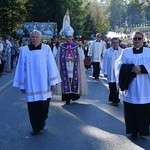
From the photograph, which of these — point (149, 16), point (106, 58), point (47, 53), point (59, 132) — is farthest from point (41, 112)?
point (149, 16)

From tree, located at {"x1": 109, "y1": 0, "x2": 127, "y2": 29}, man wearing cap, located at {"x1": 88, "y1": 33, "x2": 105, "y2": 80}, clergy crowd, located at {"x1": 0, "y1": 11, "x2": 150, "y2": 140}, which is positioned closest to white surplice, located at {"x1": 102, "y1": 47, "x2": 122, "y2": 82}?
clergy crowd, located at {"x1": 0, "y1": 11, "x2": 150, "y2": 140}

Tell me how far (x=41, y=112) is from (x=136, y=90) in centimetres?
177

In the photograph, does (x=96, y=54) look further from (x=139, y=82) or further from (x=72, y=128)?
(x=139, y=82)

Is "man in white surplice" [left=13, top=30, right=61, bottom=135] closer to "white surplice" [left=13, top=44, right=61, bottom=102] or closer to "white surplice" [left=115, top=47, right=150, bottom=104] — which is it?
"white surplice" [left=13, top=44, right=61, bottom=102]

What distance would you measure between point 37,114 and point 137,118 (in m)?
1.81

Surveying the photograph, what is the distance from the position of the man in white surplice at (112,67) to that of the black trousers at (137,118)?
155 inches

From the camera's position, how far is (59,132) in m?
8.48

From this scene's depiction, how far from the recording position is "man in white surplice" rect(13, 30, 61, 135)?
8.35m

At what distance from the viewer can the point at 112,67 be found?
12.2 meters

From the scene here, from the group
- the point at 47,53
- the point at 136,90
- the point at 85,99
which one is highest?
the point at 47,53

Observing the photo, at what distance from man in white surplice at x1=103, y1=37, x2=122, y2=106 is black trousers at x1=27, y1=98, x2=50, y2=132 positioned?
12.6 ft

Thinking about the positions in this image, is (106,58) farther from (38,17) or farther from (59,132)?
(38,17)

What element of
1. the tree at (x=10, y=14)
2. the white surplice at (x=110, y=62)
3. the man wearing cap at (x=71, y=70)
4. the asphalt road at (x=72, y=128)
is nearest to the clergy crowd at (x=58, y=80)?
the asphalt road at (x=72, y=128)

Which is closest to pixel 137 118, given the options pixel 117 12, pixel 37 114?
pixel 37 114
